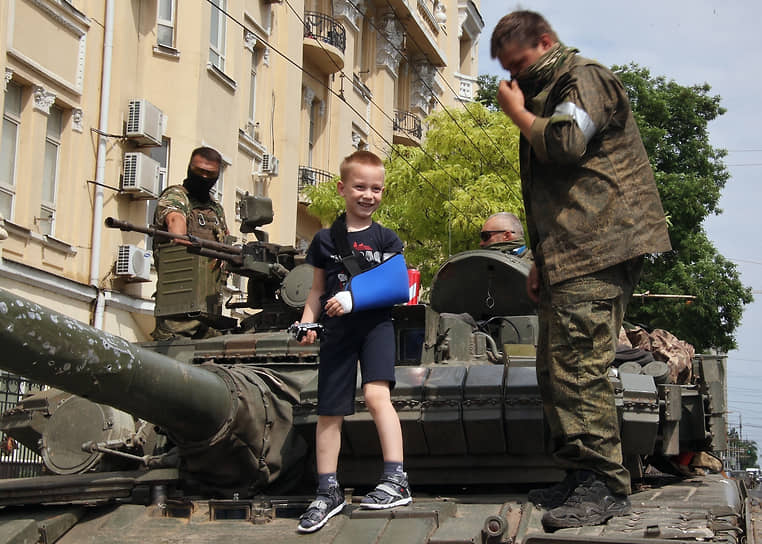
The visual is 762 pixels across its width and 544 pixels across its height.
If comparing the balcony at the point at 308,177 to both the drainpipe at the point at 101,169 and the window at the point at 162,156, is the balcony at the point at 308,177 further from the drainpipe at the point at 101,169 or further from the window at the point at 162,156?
the drainpipe at the point at 101,169

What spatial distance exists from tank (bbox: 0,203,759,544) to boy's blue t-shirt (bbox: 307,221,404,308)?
2.45 ft

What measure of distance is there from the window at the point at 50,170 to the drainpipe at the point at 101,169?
0.80 meters

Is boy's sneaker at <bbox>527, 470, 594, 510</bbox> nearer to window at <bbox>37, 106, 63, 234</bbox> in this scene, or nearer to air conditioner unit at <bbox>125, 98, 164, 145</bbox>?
window at <bbox>37, 106, 63, 234</bbox>

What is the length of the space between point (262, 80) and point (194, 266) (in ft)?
54.1

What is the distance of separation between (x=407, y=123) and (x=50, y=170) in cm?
1906

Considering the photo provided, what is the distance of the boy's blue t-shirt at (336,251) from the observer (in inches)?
207

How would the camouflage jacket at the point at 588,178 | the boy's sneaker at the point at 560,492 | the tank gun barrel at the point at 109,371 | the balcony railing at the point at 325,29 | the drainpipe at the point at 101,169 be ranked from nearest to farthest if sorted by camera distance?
the tank gun barrel at the point at 109,371 < the camouflage jacket at the point at 588,178 < the boy's sneaker at the point at 560,492 < the drainpipe at the point at 101,169 < the balcony railing at the point at 325,29

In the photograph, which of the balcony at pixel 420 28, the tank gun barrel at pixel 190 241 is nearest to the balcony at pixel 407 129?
the balcony at pixel 420 28

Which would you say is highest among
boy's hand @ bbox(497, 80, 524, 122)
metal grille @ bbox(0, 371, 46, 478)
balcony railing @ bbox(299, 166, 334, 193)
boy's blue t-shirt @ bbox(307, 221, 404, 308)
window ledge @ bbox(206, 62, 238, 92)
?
window ledge @ bbox(206, 62, 238, 92)

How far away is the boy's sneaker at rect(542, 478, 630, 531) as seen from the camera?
4797 mm

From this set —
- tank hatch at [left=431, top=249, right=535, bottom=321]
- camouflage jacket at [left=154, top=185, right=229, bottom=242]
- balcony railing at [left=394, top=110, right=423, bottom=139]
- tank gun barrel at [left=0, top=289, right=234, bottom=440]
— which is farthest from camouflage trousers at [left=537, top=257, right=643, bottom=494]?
balcony railing at [left=394, top=110, right=423, bottom=139]

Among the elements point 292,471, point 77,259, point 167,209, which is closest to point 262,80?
point 77,259

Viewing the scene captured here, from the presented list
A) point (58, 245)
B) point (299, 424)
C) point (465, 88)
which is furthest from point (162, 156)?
point (465, 88)

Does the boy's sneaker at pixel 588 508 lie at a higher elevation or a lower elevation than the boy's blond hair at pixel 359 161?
lower
